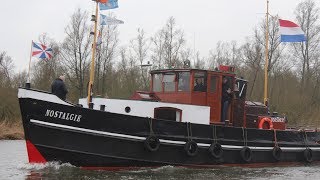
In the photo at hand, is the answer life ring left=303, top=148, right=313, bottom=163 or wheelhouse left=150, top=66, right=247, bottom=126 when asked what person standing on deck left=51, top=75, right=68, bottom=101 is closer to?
wheelhouse left=150, top=66, right=247, bottom=126

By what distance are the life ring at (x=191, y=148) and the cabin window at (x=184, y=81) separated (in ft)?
6.13

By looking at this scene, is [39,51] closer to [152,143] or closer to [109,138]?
[109,138]

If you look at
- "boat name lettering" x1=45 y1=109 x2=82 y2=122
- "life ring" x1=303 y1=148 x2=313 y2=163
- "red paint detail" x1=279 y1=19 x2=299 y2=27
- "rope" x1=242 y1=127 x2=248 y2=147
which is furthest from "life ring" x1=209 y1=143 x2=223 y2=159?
"red paint detail" x1=279 y1=19 x2=299 y2=27

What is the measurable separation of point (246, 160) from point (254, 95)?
21.4 metres

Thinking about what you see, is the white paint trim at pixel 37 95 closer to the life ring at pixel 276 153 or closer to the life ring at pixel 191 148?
the life ring at pixel 191 148

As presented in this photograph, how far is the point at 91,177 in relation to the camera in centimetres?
1212

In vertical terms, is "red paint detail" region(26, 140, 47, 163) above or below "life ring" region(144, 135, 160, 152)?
below

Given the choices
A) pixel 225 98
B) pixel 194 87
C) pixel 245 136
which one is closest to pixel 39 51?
pixel 194 87

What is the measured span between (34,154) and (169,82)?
16.1 feet

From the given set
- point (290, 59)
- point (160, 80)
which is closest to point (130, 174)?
point (160, 80)

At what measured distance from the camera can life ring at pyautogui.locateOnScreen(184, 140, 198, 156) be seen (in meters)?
14.0

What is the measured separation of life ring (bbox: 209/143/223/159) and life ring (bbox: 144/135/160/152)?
1.92 m

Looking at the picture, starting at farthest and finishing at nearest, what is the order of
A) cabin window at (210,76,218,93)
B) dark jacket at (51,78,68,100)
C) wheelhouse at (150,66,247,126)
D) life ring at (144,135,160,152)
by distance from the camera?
cabin window at (210,76,218,93) → wheelhouse at (150,66,247,126) → life ring at (144,135,160,152) → dark jacket at (51,78,68,100)

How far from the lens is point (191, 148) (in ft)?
46.4
